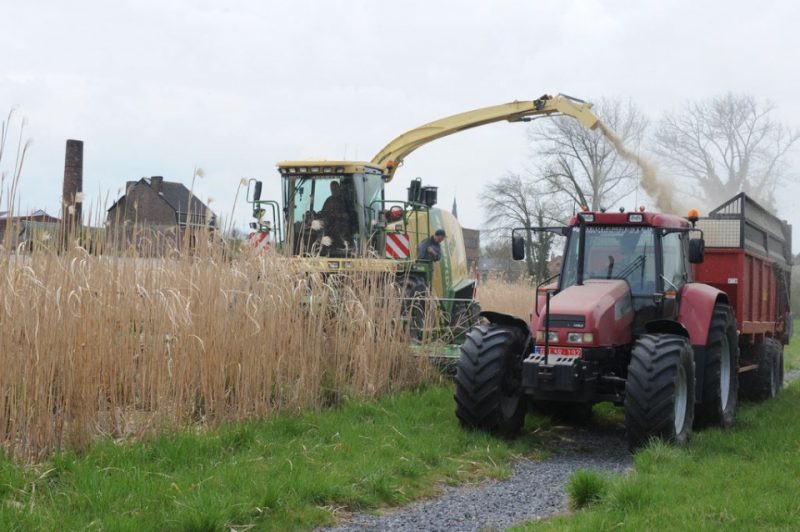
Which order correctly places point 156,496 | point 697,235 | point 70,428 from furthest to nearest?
point 697,235
point 70,428
point 156,496

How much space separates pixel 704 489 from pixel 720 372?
125 inches

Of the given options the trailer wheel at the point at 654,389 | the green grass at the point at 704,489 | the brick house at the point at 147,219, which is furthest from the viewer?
the trailer wheel at the point at 654,389

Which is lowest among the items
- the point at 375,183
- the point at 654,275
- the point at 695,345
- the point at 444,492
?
the point at 444,492

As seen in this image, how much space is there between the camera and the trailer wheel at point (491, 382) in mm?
8891

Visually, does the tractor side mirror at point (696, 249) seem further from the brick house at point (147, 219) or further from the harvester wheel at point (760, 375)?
the brick house at point (147, 219)

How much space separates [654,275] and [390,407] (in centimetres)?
298

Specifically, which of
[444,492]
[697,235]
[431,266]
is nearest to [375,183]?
[431,266]

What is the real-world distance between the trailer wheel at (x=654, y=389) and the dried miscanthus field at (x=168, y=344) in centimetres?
290

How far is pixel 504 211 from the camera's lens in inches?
1674

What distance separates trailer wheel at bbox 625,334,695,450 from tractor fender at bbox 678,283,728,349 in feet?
3.28

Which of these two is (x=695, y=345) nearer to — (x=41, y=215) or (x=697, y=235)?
(x=697, y=235)

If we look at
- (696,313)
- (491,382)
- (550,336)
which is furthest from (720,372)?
(491,382)

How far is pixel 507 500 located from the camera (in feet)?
23.3

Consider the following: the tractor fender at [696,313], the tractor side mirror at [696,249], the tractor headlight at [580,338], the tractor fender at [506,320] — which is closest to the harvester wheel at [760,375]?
the tractor fender at [696,313]
